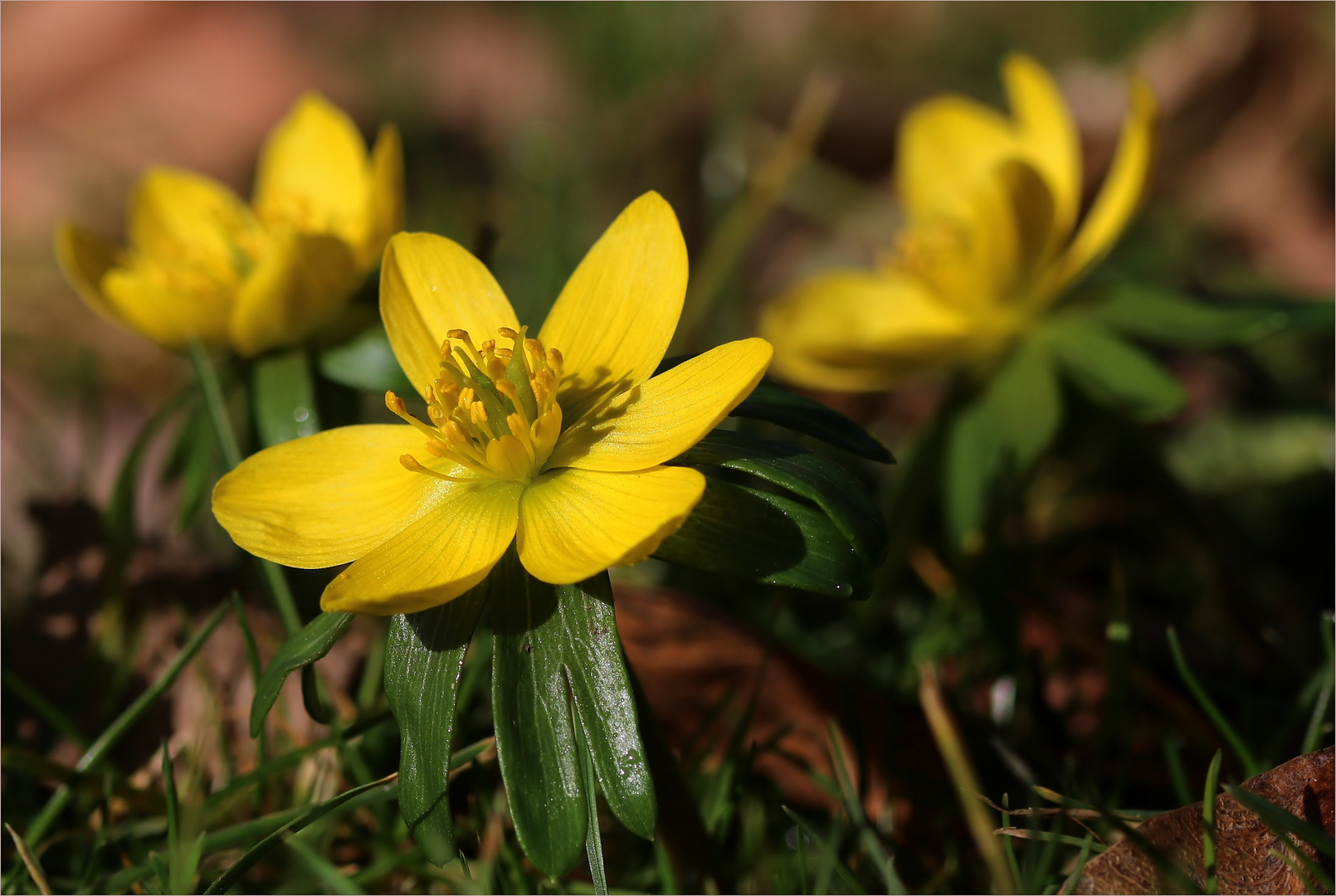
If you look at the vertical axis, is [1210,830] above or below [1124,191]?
below

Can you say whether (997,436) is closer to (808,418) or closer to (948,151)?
(808,418)

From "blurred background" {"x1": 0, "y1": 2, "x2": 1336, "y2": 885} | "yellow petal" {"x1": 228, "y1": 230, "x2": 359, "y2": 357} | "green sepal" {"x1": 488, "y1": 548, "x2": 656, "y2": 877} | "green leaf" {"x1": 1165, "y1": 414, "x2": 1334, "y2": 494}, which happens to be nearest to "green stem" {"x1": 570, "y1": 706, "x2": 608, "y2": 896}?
"green sepal" {"x1": 488, "y1": 548, "x2": 656, "y2": 877}

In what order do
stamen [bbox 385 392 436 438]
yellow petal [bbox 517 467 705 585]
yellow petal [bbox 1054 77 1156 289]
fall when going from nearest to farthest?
yellow petal [bbox 517 467 705 585], stamen [bbox 385 392 436 438], yellow petal [bbox 1054 77 1156 289]

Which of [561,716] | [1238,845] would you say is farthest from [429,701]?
[1238,845]

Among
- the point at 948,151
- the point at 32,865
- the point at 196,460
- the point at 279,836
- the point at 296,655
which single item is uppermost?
the point at 948,151

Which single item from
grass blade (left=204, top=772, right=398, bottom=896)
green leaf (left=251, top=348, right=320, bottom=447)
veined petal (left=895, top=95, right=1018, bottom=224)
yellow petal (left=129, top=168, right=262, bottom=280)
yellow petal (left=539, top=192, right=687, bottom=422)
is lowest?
grass blade (left=204, top=772, right=398, bottom=896)

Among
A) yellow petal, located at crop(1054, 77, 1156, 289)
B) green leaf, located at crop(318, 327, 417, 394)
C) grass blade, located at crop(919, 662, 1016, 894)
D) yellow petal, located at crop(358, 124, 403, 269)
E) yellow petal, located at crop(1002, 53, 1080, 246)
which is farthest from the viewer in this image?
yellow petal, located at crop(1002, 53, 1080, 246)

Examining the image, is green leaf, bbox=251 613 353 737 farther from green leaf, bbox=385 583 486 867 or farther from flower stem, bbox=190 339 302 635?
flower stem, bbox=190 339 302 635
